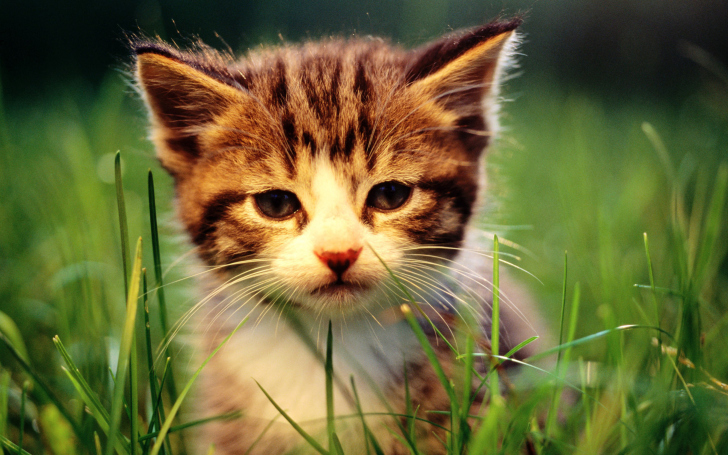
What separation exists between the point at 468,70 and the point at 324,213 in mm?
401

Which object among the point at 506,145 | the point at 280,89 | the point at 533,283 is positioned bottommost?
the point at 533,283

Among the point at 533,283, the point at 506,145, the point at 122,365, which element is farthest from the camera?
the point at 533,283

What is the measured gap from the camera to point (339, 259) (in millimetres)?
777

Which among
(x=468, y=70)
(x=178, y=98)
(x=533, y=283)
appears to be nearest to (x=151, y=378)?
(x=178, y=98)

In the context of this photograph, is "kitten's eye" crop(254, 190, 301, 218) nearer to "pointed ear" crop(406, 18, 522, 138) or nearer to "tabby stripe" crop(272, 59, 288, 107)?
"tabby stripe" crop(272, 59, 288, 107)

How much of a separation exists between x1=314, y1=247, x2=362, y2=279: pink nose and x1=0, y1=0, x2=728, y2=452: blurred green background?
0.36m

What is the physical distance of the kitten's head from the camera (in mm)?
826

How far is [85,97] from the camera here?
8.57 feet

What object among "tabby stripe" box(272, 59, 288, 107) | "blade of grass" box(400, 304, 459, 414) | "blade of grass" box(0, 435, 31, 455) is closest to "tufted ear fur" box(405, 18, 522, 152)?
"tabby stripe" box(272, 59, 288, 107)

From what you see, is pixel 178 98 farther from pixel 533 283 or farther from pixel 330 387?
pixel 533 283

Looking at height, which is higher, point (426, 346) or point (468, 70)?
point (468, 70)

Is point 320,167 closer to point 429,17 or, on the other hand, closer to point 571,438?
point 571,438

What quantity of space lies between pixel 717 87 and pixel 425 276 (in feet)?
6.43

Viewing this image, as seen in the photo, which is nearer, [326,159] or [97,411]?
[97,411]
